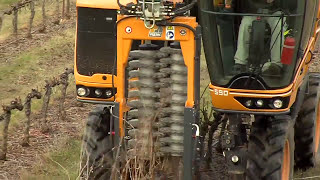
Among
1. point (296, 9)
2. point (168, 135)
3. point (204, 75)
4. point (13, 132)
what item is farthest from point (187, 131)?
point (204, 75)

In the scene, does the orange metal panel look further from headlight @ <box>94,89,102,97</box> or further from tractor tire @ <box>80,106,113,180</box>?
tractor tire @ <box>80,106,113,180</box>

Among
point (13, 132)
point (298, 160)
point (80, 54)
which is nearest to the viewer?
point (80, 54)

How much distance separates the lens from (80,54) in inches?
359

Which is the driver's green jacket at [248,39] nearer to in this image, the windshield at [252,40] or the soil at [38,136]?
the windshield at [252,40]

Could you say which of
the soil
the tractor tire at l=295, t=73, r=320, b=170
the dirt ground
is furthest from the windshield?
the soil

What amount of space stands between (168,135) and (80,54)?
200 cm

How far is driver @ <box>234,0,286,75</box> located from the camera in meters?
7.98

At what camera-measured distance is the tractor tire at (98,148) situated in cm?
831

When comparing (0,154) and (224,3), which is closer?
(224,3)

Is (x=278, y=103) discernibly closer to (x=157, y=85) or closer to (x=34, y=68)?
(x=157, y=85)

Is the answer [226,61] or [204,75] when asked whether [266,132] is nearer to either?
[226,61]

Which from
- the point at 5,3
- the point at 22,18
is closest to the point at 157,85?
the point at 22,18

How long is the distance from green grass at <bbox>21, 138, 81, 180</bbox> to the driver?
2.37m

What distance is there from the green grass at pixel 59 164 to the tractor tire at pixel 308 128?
2982 millimetres
